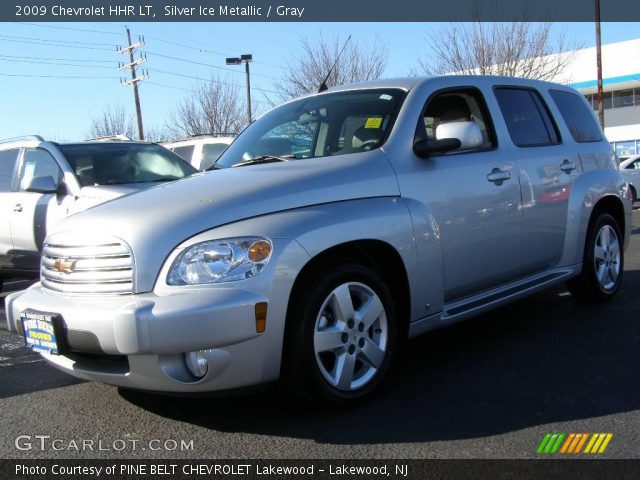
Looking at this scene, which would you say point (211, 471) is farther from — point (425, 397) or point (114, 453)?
point (425, 397)

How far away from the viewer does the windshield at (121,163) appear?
6.64 m

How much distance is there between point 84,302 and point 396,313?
1.70 meters

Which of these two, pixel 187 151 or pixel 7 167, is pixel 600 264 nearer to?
pixel 7 167

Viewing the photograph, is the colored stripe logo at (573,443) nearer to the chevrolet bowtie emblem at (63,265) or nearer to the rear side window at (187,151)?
the chevrolet bowtie emblem at (63,265)

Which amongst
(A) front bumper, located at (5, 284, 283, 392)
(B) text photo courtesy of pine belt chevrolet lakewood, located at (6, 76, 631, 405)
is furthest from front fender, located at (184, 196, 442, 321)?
(A) front bumper, located at (5, 284, 283, 392)

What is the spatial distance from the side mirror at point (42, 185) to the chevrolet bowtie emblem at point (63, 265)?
2993 millimetres

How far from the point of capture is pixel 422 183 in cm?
394

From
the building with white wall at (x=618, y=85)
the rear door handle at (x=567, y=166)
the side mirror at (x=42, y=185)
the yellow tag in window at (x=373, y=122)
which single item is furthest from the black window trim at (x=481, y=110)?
the building with white wall at (x=618, y=85)

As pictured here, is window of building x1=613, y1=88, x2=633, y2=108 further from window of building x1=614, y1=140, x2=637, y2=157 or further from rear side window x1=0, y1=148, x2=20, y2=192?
rear side window x1=0, y1=148, x2=20, y2=192

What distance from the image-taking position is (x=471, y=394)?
12.0 ft

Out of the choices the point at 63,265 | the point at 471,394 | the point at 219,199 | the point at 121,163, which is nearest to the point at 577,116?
the point at 471,394

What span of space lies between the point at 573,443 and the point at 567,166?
8.75 feet

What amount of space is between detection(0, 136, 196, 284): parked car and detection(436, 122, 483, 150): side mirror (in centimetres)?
325

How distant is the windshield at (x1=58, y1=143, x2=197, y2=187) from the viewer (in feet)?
21.8
